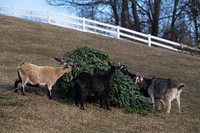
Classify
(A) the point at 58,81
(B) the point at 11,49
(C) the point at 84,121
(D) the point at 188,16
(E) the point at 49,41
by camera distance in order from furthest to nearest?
1. (D) the point at 188,16
2. (E) the point at 49,41
3. (B) the point at 11,49
4. (A) the point at 58,81
5. (C) the point at 84,121

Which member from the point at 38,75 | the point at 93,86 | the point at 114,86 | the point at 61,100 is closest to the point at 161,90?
the point at 114,86

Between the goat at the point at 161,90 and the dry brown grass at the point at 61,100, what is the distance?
43 cm

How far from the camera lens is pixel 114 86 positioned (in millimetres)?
11242

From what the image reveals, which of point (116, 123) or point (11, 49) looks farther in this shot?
point (11, 49)

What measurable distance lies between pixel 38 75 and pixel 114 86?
1994 mm

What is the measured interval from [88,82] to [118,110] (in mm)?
1223

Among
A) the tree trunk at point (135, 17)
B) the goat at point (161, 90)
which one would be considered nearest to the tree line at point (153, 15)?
the tree trunk at point (135, 17)

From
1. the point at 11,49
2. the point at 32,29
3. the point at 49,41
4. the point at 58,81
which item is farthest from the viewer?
the point at 32,29

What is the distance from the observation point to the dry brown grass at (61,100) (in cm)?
902

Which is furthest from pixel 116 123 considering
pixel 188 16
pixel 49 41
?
pixel 188 16

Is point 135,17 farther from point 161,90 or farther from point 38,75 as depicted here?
point 38,75

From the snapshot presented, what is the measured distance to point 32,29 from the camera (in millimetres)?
26078

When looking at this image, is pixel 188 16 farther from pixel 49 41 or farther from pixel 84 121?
pixel 84 121

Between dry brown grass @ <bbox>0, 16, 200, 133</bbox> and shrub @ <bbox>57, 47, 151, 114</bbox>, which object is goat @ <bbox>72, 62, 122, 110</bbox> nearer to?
dry brown grass @ <bbox>0, 16, 200, 133</bbox>
